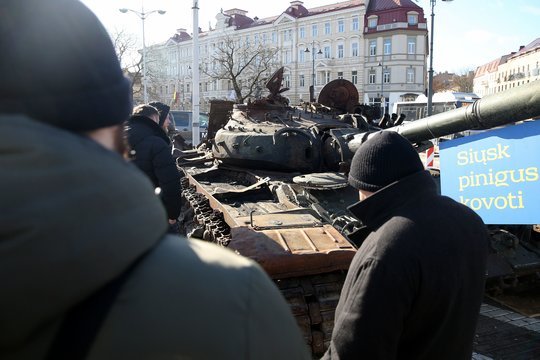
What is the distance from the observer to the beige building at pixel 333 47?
52500 mm

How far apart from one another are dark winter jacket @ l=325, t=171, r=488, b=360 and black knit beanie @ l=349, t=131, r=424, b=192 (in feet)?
0.24

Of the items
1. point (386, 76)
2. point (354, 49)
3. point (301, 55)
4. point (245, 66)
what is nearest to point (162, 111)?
point (245, 66)

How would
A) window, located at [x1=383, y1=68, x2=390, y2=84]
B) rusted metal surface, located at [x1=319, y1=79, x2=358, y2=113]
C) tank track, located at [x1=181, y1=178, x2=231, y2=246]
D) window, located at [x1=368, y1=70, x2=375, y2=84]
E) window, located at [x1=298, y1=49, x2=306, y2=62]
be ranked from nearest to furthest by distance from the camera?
tank track, located at [x1=181, y1=178, x2=231, y2=246] → rusted metal surface, located at [x1=319, y1=79, x2=358, y2=113] → window, located at [x1=383, y1=68, x2=390, y2=84] → window, located at [x1=368, y1=70, x2=375, y2=84] → window, located at [x1=298, y1=49, x2=306, y2=62]

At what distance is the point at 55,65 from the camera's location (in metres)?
0.93

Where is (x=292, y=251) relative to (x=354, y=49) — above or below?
below

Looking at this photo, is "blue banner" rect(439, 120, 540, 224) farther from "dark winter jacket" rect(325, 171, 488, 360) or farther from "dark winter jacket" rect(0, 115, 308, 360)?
"dark winter jacket" rect(0, 115, 308, 360)

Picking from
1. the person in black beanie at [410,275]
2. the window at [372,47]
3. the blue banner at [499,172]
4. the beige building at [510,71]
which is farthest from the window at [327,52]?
the person in black beanie at [410,275]

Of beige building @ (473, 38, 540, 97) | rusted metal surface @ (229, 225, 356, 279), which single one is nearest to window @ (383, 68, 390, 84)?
beige building @ (473, 38, 540, 97)

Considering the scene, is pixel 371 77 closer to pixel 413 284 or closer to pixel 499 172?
pixel 499 172

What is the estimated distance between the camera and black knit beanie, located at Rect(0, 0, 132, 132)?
3.06 feet

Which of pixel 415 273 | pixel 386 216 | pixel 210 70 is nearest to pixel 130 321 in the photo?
pixel 415 273

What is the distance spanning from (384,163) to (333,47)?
57.5m

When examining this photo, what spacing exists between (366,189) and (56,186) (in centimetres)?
172

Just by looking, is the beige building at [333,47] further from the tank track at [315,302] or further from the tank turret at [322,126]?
the tank track at [315,302]
